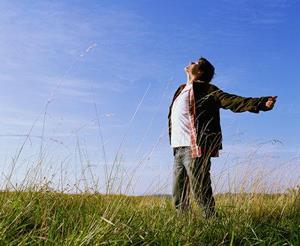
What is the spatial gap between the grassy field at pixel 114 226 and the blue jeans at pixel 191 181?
14cm

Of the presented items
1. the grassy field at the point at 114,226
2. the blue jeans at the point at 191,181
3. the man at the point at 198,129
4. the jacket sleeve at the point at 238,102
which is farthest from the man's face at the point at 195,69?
the grassy field at the point at 114,226

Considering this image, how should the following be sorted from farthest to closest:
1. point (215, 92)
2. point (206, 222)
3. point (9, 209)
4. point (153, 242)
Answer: point (215, 92) → point (206, 222) → point (9, 209) → point (153, 242)

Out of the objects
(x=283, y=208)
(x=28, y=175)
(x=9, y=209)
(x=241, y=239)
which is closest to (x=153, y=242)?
(x=241, y=239)

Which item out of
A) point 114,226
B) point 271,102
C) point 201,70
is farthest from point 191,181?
point 114,226

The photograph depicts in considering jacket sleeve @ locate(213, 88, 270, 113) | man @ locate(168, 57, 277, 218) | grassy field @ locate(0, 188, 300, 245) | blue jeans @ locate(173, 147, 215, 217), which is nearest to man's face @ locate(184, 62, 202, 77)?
man @ locate(168, 57, 277, 218)

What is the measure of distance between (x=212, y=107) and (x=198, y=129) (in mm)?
343

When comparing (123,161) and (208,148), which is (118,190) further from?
(208,148)

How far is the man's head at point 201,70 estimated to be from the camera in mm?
6711

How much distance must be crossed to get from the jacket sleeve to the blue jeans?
64 cm

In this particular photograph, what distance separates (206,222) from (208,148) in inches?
46.8

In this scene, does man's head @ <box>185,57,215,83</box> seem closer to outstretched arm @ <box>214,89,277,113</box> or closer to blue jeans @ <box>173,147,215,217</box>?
outstretched arm @ <box>214,89,277,113</box>

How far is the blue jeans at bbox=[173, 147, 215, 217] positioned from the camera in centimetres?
620

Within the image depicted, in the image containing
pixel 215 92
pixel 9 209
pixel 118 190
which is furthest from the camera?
pixel 215 92

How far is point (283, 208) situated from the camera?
685cm
